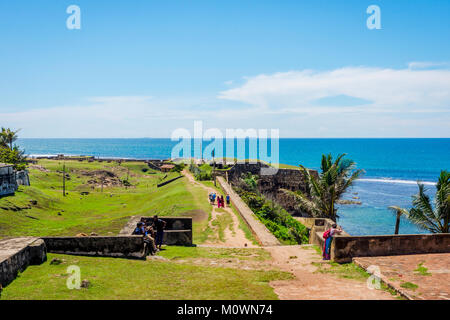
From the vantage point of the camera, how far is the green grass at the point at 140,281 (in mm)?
7299

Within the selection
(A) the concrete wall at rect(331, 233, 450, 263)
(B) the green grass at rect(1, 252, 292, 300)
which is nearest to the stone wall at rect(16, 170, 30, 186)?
(B) the green grass at rect(1, 252, 292, 300)

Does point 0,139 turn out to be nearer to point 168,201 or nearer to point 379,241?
point 168,201

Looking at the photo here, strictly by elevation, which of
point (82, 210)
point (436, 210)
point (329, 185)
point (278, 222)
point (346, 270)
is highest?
point (329, 185)

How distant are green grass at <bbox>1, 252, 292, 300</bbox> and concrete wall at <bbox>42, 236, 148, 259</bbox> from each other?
1.54 feet

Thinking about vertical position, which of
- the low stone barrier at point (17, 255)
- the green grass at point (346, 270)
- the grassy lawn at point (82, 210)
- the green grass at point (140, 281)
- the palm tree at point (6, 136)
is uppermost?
the palm tree at point (6, 136)

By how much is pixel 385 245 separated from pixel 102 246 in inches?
338

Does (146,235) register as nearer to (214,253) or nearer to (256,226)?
(214,253)

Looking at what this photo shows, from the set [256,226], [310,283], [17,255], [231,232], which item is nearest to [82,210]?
[231,232]

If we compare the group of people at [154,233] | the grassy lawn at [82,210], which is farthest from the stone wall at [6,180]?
the group of people at [154,233]

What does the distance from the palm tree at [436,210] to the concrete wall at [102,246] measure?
12966mm

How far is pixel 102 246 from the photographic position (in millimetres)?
10820

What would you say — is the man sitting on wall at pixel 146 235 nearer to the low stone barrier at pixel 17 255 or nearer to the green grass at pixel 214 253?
the green grass at pixel 214 253
